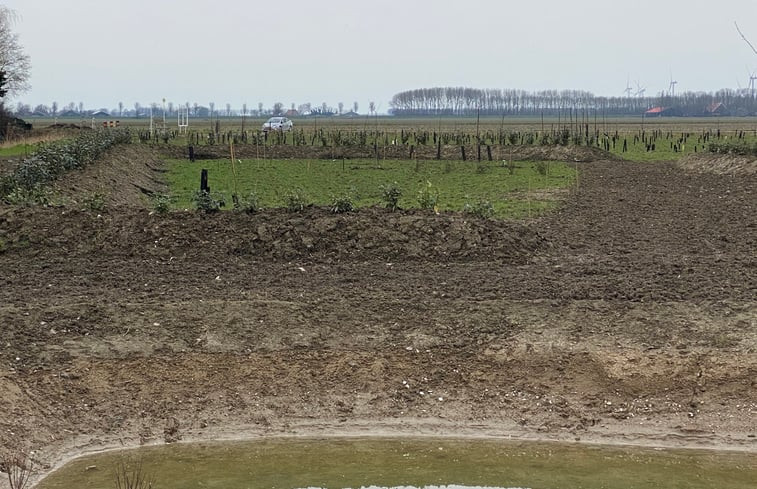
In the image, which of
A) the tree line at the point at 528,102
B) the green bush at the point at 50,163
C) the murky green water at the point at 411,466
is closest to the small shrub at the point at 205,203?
the green bush at the point at 50,163

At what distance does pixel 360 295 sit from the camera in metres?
9.89

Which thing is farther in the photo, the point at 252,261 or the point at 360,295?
the point at 252,261

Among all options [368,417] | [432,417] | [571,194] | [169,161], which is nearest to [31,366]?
[368,417]

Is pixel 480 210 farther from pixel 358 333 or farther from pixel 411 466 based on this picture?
pixel 411 466

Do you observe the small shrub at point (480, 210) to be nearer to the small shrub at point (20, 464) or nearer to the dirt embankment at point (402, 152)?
the small shrub at point (20, 464)

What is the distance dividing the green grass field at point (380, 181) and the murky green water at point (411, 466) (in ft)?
32.4

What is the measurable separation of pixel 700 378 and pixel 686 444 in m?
0.97

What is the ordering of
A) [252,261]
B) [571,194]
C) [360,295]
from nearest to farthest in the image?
[360,295] → [252,261] → [571,194]

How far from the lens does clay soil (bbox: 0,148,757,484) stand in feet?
25.0

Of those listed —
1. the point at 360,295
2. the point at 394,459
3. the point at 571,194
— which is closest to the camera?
the point at 394,459

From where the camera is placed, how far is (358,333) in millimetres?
8906

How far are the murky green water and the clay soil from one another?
22cm

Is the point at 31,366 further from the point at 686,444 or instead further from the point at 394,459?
the point at 686,444

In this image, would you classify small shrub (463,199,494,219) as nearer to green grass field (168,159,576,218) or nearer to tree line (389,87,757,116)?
green grass field (168,159,576,218)
